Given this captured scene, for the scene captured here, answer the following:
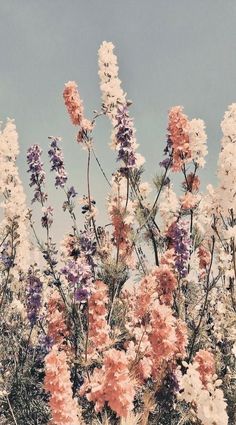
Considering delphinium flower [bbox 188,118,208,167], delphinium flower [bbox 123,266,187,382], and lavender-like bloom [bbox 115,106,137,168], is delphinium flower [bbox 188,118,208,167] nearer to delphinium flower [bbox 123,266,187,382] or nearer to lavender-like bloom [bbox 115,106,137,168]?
lavender-like bloom [bbox 115,106,137,168]

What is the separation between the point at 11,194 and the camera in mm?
10109

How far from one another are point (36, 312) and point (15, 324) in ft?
5.83

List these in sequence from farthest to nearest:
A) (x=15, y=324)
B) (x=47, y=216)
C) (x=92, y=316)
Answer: (x=15, y=324) → (x=47, y=216) → (x=92, y=316)

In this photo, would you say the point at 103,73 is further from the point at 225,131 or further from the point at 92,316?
the point at 92,316

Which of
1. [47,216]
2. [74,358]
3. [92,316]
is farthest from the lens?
[47,216]

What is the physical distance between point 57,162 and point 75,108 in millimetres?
1149

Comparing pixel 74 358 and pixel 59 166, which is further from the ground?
pixel 59 166

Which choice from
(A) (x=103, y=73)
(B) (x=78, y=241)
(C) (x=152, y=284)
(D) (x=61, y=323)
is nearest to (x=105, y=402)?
(C) (x=152, y=284)

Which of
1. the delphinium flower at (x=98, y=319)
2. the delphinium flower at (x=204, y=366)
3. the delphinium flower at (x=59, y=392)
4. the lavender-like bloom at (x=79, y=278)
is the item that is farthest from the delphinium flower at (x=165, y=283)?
the delphinium flower at (x=59, y=392)

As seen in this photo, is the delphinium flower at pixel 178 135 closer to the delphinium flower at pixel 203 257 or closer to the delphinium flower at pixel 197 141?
the delphinium flower at pixel 197 141

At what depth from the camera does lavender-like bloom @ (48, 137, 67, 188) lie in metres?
9.47

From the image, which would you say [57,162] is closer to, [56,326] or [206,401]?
[56,326]

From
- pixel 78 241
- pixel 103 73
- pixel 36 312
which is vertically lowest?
pixel 36 312

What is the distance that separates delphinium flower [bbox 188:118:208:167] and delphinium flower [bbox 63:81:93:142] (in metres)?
1.77
